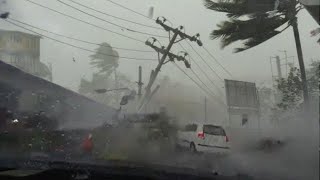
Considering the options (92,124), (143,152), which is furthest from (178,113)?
Result: (92,124)

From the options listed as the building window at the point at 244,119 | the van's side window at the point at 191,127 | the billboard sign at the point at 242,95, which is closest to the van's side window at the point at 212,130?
the van's side window at the point at 191,127

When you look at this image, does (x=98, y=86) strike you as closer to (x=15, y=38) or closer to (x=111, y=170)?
(x=15, y=38)

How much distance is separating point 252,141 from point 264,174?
0.85 metres

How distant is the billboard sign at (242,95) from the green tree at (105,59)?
391cm

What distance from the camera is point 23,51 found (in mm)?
13883

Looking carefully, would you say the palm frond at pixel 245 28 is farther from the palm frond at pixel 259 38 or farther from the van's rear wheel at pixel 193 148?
the van's rear wheel at pixel 193 148

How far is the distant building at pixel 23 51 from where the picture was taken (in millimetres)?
12281

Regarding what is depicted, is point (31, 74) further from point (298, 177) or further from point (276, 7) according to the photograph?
point (298, 177)

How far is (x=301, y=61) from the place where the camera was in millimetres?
8586

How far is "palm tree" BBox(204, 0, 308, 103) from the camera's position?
26.0 feet

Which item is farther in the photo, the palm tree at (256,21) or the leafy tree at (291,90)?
the palm tree at (256,21)

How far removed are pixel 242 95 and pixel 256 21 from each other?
139 cm

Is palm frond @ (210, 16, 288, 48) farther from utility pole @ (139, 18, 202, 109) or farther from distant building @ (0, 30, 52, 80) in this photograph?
distant building @ (0, 30, 52, 80)

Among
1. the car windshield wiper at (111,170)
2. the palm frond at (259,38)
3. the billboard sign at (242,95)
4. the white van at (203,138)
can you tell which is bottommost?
the car windshield wiper at (111,170)
